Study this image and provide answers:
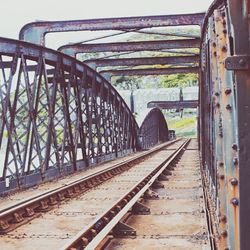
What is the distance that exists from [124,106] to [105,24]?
832 centimetres

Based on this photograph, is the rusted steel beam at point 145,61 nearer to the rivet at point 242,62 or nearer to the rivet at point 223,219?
the rivet at point 223,219

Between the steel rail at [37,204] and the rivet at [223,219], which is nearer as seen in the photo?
the rivet at [223,219]

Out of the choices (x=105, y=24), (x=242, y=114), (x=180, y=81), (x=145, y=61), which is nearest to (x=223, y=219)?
(x=242, y=114)

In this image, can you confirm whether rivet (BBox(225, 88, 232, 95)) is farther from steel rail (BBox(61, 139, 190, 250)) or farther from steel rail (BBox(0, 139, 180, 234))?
steel rail (BBox(0, 139, 180, 234))

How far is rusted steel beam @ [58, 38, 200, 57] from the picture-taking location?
20.8 m

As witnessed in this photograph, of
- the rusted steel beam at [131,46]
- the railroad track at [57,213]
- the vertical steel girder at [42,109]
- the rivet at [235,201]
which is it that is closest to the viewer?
the rivet at [235,201]

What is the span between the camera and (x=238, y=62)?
2.41 m

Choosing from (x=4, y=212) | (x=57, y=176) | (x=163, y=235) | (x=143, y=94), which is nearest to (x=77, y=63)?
(x=57, y=176)

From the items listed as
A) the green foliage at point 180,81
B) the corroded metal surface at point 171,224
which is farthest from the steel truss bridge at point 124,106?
the green foliage at point 180,81

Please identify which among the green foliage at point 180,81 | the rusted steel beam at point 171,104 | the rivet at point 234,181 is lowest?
the rivet at point 234,181

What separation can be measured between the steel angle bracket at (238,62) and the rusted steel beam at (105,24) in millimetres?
15535

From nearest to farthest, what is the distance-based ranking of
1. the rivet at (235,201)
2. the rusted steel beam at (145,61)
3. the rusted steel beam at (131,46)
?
1. the rivet at (235,201)
2. the rusted steel beam at (131,46)
3. the rusted steel beam at (145,61)

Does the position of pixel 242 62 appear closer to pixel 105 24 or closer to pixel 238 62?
pixel 238 62

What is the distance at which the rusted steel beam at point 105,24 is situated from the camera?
58.3ft
